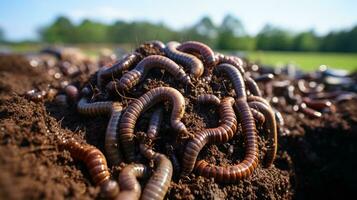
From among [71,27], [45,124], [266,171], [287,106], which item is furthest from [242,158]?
[71,27]

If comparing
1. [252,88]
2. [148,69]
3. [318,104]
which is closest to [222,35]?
[318,104]

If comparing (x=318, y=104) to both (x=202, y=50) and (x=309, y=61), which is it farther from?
(x=309, y=61)

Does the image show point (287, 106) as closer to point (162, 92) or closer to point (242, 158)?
point (242, 158)

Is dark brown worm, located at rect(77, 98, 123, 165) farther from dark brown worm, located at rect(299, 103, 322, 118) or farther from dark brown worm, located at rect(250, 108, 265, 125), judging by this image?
dark brown worm, located at rect(299, 103, 322, 118)

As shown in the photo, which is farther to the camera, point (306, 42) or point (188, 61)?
point (306, 42)

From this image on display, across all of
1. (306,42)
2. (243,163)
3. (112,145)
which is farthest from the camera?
(306,42)

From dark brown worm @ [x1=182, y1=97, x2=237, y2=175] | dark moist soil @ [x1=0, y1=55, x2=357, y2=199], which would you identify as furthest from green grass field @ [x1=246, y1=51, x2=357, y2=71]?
dark brown worm @ [x1=182, y1=97, x2=237, y2=175]

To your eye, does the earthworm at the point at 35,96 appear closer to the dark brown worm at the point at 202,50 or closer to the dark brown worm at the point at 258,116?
the dark brown worm at the point at 202,50
